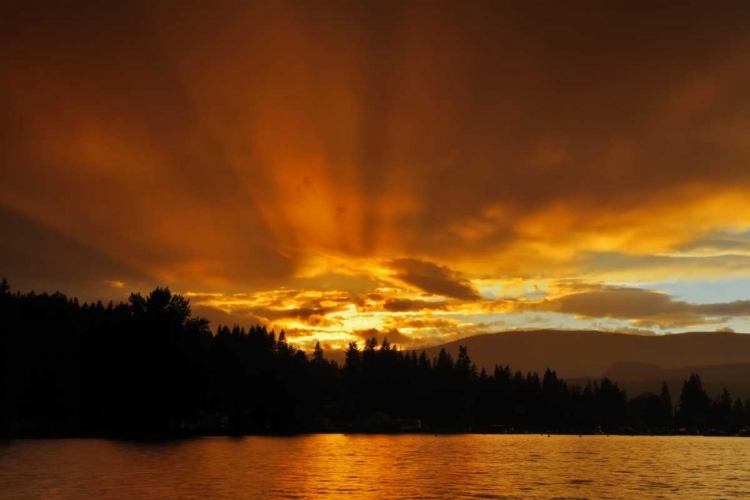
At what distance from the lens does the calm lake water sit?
2653 inches

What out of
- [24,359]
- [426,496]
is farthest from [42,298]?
→ [426,496]

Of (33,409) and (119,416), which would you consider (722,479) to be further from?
(33,409)

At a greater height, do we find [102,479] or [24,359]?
[24,359]

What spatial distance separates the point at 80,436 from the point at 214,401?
40655 millimetres

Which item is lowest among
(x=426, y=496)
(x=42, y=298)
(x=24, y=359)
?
(x=426, y=496)

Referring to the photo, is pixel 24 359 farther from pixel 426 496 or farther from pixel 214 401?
pixel 426 496

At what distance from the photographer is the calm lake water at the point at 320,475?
67375 millimetres

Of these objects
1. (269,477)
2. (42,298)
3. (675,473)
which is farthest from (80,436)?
(675,473)

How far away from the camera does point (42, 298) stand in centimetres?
19550

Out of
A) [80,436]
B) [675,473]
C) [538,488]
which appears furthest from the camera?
[80,436]

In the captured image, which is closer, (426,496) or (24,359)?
(426,496)

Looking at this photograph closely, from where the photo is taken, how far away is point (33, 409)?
500 ft

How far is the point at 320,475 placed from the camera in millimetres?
87062

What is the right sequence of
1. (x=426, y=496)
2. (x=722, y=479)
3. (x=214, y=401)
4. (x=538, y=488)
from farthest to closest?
(x=214, y=401) → (x=722, y=479) → (x=538, y=488) → (x=426, y=496)
